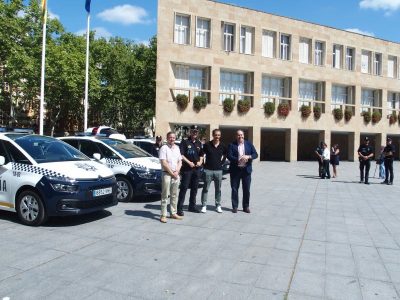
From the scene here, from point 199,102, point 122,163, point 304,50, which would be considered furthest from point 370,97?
point 122,163

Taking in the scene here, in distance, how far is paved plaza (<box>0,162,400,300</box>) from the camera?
4.35 m

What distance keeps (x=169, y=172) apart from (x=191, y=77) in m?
20.6

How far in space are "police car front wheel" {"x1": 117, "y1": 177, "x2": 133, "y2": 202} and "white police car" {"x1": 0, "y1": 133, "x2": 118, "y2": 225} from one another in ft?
6.08

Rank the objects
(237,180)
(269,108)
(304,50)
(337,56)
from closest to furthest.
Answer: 1. (237,180)
2. (269,108)
3. (304,50)
4. (337,56)

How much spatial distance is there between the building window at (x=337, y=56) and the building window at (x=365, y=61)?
249cm

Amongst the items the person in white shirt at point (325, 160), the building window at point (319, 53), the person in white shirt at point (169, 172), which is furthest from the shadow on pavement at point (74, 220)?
the building window at point (319, 53)

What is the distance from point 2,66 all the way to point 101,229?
33.1m

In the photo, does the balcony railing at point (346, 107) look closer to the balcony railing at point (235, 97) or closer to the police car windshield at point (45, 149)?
the balcony railing at point (235, 97)

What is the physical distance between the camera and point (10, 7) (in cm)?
3325

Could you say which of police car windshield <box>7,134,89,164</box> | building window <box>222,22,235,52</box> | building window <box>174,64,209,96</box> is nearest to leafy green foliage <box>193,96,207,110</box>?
building window <box>174,64,209,96</box>

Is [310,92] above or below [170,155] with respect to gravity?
above

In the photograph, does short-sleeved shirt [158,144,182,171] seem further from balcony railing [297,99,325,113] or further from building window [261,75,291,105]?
balcony railing [297,99,325,113]

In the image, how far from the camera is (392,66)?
119ft

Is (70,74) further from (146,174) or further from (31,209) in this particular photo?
(31,209)
